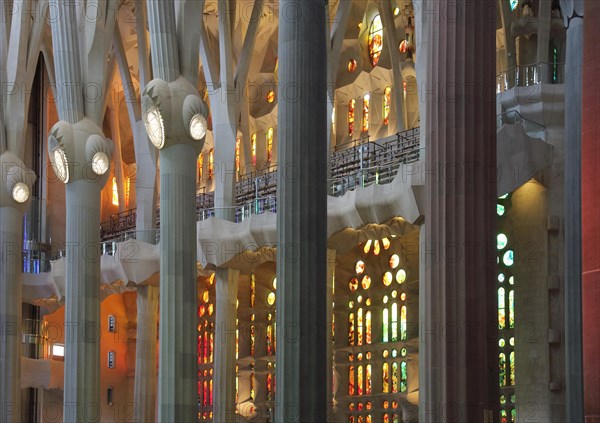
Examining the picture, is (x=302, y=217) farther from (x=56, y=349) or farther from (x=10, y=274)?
(x=56, y=349)

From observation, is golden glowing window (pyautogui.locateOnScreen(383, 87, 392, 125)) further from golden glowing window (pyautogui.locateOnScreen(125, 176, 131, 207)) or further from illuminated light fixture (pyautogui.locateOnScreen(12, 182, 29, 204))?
golden glowing window (pyautogui.locateOnScreen(125, 176, 131, 207))

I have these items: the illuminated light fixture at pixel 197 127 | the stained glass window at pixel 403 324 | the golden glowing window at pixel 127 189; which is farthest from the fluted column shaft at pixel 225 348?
the golden glowing window at pixel 127 189

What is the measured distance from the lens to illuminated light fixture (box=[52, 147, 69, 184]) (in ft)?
90.0

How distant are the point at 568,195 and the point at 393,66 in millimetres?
13900

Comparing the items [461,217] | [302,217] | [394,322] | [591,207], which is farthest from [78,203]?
[591,207]

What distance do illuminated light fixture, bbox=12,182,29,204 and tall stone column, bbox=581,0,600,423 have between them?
77.8ft

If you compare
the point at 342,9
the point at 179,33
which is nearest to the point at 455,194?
the point at 179,33

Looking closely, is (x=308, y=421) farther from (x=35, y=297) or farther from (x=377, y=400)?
(x=35, y=297)

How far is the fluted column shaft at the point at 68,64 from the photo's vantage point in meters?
27.6

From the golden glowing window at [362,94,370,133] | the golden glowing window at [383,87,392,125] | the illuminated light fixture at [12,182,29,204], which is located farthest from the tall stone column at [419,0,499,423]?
the golden glowing window at [362,94,370,133]

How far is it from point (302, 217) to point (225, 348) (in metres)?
17.0

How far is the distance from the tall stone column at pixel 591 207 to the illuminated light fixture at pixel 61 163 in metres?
19.4

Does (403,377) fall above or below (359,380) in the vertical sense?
above

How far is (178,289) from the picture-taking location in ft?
77.9
